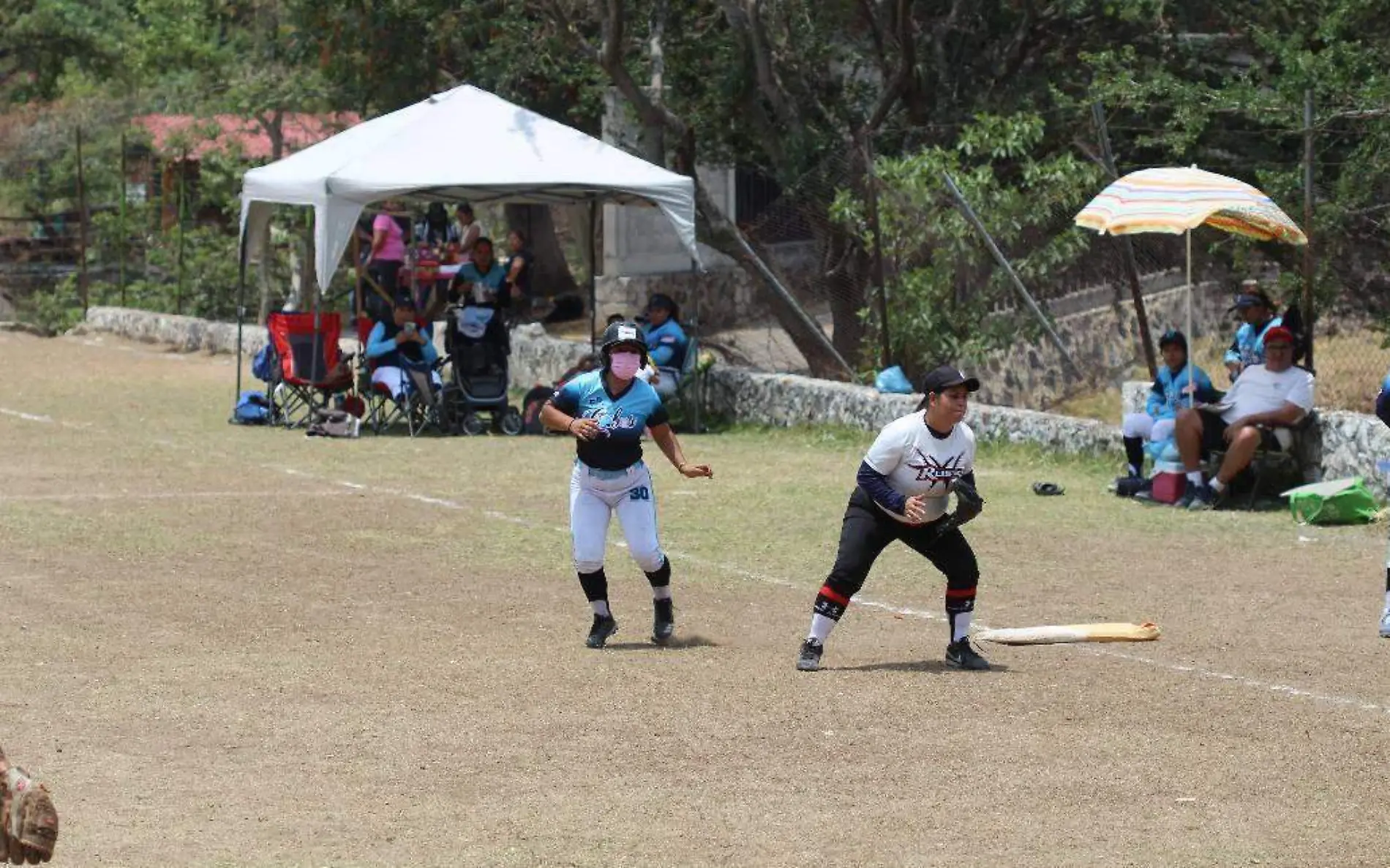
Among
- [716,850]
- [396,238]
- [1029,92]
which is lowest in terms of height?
[716,850]

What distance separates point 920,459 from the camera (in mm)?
9867

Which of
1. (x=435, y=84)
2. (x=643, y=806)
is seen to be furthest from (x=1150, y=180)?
(x=435, y=84)

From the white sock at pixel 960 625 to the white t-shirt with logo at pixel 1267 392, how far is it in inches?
255

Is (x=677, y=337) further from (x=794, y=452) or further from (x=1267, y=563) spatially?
(x=1267, y=563)

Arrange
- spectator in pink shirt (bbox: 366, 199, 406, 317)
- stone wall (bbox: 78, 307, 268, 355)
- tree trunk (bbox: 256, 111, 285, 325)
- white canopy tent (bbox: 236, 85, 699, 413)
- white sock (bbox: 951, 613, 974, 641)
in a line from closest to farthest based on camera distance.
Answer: white sock (bbox: 951, 613, 974, 641) < white canopy tent (bbox: 236, 85, 699, 413) < spectator in pink shirt (bbox: 366, 199, 406, 317) < stone wall (bbox: 78, 307, 268, 355) < tree trunk (bbox: 256, 111, 285, 325)

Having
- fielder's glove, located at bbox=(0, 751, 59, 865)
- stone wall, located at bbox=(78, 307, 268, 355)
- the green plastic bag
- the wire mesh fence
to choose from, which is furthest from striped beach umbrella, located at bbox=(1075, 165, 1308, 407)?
stone wall, located at bbox=(78, 307, 268, 355)

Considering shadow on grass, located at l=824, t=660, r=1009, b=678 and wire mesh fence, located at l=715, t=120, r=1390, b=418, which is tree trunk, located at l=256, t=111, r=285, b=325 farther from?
shadow on grass, located at l=824, t=660, r=1009, b=678

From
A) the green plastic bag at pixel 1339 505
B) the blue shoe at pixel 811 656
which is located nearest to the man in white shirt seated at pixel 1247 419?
the green plastic bag at pixel 1339 505

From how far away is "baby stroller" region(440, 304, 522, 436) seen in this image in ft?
68.6

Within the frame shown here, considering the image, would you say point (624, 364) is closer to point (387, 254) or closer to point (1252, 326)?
point (1252, 326)

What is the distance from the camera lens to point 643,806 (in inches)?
300

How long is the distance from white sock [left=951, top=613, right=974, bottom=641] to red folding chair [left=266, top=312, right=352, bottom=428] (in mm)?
11988

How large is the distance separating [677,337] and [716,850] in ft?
47.0

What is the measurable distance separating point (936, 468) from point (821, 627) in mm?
867
